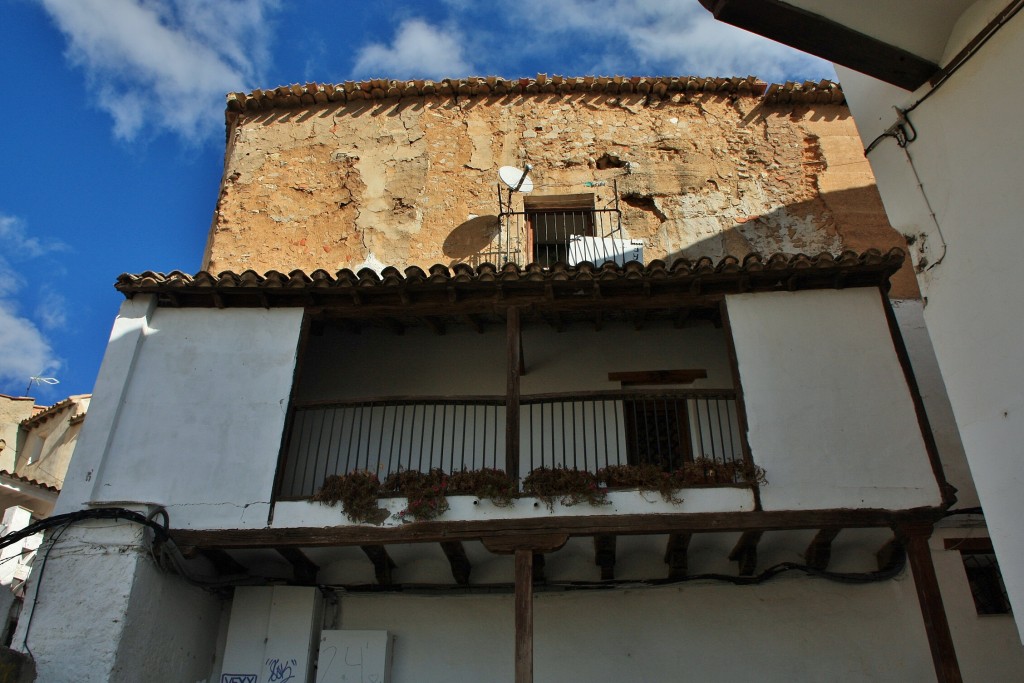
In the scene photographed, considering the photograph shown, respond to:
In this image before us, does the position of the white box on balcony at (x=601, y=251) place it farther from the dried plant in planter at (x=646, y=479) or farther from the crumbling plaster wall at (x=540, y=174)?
the dried plant in planter at (x=646, y=479)

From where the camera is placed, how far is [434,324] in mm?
8875

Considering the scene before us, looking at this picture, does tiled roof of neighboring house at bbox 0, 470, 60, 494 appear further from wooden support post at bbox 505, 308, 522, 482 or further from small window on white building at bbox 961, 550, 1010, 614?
small window on white building at bbox 961, 550, 1010, 614

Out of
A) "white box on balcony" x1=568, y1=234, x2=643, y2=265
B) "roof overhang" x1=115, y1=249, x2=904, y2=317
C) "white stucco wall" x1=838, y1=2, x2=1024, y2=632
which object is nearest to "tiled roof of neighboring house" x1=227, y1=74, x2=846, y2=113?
"white box on balcony" x1=568, y1=234, x2=643, y2=265

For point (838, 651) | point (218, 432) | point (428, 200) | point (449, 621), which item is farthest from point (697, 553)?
point (428, 200)

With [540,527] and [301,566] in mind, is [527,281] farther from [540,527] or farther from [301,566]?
[301,566]

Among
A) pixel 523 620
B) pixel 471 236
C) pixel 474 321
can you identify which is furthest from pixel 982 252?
pixel 471 236

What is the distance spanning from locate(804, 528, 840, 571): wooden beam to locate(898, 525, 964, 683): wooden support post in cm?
59

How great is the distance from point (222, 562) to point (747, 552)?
513 cm

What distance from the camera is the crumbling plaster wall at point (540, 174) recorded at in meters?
11.1

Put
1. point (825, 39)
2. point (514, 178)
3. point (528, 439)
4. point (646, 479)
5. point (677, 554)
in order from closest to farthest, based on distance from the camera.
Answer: point (825, 39)
point (646, 479)
point (677, 554)
point (528, 439)
point (514, 178)

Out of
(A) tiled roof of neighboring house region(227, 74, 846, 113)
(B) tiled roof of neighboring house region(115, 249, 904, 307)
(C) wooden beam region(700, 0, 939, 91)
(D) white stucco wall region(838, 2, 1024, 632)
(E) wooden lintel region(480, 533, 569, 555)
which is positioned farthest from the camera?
(A) tiled roof of neighboring house region(227, 74, 846, 113)

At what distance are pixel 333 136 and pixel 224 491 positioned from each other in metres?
6.73

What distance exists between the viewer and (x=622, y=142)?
1191cm

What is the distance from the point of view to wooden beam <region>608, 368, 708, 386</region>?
9172mm
